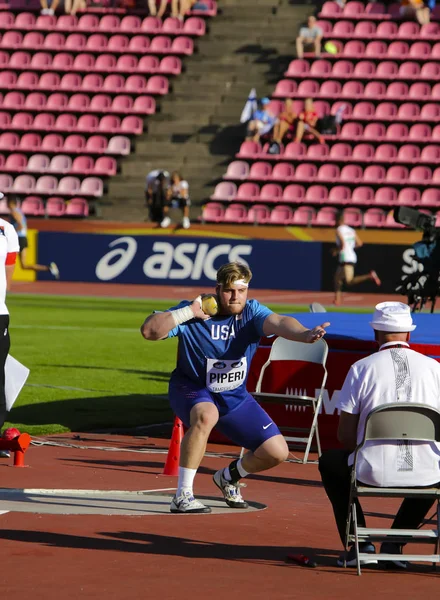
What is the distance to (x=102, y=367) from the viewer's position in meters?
17.2

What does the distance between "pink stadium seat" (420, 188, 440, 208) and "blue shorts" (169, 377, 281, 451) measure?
25162 millimetres

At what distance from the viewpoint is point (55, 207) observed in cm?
3591

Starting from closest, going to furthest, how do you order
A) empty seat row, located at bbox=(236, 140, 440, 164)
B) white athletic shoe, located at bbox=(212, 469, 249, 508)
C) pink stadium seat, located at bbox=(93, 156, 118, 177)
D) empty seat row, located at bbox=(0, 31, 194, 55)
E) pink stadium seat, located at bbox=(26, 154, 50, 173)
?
white athletic shoe, located at bbox=(212, 469, 249, 508) → empty seat row, located at bbox=(236, 140, 440, 164) → pink stadium seat, located at bbox=(93, 156, 118, 177) → pink stadium seat, located at bbox=(26, 154, 50, 173) → empty seat row, located at bbox=(0, 31, 194, 55)

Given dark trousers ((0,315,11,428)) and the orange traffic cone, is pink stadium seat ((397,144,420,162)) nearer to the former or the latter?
the orange traffic cone

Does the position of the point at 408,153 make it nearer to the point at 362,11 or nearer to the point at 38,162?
the point at 362,11

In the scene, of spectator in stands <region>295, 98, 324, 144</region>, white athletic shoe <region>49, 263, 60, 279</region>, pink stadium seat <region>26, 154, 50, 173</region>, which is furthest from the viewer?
pink stadium seat <region>26, 154, 50, 173</region>

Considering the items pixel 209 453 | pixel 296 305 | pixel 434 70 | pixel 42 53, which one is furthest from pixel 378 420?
pixel 42 53

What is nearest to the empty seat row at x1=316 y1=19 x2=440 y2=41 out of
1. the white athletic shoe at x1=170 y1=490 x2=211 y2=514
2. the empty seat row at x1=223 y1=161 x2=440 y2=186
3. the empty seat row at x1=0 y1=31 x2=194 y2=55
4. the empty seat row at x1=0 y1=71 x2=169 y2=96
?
the empty seat row at x1=223 y1=161 x2=440 y2=186

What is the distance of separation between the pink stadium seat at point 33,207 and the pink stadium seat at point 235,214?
215 inches

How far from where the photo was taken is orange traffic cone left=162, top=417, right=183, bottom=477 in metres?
9.84

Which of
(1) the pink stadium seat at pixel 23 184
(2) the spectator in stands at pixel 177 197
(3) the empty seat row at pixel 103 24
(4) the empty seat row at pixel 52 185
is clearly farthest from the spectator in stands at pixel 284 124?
(1) the pink stadium seat at pixel 23 184

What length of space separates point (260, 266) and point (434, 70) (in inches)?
329

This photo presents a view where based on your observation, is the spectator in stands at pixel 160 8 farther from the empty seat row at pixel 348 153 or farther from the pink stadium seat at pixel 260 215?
the pink stadium seat at pixel 260 215

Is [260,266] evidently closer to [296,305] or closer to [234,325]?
[296,305]
